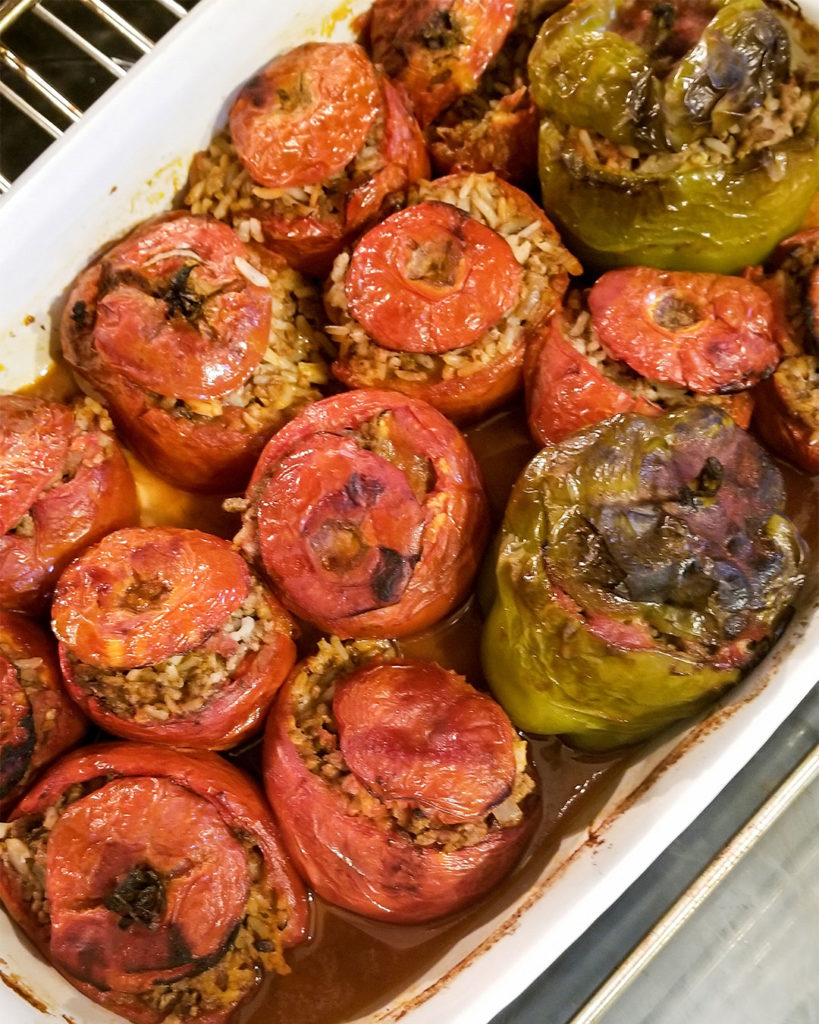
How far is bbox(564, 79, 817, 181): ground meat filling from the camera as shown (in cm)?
203

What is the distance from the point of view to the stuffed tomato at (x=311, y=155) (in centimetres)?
213

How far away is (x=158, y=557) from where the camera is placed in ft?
6.63

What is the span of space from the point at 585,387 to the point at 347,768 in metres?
1.01

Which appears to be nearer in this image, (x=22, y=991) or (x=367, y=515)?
(x=22, y=991)

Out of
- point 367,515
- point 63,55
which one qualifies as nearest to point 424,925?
point 367,515

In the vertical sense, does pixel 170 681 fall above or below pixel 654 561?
above

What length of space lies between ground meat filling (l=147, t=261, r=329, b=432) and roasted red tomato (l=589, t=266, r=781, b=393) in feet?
2.29

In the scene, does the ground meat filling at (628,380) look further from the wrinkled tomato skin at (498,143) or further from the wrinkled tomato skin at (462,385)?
the wrinkled tomato skin at (498,143)

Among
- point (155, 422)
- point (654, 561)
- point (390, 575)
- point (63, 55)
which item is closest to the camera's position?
point (654, 561)

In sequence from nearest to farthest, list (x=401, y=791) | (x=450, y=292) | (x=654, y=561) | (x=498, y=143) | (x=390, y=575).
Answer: (x=654, y=561) → (x=401, y=791) → (x=390, y=575) → (x=450, y=292) → (x=498, y=143)

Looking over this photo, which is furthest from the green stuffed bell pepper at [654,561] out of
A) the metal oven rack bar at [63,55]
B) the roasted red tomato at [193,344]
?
the metal oven rack bar at [63,55]

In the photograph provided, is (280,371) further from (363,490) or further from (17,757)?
(17,757)

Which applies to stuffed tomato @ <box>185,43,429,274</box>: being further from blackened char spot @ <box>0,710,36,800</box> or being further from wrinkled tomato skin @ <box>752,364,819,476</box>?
blackened char spot @ <box>0,710,36,800</box>

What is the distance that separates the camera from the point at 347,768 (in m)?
1.98
